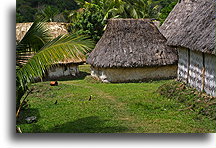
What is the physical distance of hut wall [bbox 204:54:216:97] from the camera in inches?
208

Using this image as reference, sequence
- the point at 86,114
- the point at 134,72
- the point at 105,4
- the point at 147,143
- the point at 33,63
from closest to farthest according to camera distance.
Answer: the point at 33,63
the point at 147,143
the point at 86,114
the point at 134,72
the point at 105,4

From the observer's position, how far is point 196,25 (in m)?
6.43

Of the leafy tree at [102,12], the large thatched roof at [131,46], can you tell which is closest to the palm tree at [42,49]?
the leafy tree at [102,12]

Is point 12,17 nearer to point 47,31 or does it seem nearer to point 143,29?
point 47,31

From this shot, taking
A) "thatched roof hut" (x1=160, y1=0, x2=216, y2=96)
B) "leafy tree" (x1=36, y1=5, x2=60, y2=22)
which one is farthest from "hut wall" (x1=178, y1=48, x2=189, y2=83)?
"leafy tree" (x1=36, y1=5, x2=60, y2=22)

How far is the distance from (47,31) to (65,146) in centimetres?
174

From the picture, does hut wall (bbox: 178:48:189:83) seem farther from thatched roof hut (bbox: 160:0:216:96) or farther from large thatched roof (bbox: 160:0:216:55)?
large thatched roof (bbox: 160:0:216:55)

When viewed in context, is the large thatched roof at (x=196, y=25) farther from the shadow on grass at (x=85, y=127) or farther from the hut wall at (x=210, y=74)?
the shadow on grass at (x=85, y=127)

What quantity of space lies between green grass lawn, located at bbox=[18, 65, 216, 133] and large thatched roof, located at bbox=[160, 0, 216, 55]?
1.16 meters

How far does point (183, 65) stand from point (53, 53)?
12.3ft

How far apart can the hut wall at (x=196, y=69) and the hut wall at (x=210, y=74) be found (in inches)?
9.8

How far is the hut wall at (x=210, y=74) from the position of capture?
5.28 m

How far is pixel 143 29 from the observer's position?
411 inches
